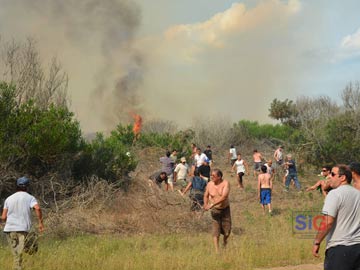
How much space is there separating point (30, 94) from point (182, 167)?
19.4 ft

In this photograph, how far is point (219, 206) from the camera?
9.64m

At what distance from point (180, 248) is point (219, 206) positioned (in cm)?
139

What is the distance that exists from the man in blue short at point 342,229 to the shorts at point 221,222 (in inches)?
176

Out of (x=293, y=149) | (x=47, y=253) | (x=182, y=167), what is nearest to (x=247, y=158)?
(x=293, y=149)

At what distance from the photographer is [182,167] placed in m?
17.4

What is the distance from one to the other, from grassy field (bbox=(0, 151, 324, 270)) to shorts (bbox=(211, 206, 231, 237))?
13.3 inches

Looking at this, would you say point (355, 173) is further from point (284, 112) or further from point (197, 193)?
point (284, 112)

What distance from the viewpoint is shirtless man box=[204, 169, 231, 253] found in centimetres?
963

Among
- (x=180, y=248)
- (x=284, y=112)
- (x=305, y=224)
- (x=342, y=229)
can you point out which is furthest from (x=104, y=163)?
(x=284, y=112)

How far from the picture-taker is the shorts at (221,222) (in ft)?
31.9

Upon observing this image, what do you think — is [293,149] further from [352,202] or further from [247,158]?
[352,202]

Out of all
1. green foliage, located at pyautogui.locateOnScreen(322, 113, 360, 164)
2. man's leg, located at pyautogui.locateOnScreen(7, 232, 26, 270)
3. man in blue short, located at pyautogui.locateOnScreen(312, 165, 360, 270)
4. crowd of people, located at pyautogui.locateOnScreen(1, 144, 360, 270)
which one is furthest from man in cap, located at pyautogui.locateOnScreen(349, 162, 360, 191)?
green foliage, located at pyautogui.locateOnScreen(322, 113, 360, 164)

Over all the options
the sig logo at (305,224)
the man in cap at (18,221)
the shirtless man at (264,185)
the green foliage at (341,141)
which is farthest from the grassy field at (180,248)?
the green foliage at (341,141)

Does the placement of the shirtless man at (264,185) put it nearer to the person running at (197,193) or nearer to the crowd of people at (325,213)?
the crowd of people at (325,213)
